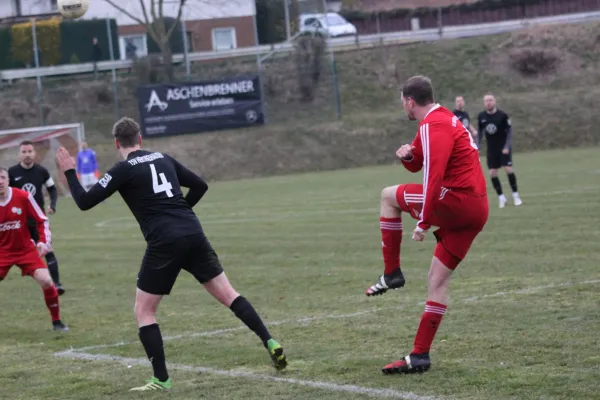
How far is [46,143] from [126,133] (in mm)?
27631

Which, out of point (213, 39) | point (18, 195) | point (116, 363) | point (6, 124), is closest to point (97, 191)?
point (116, 363)

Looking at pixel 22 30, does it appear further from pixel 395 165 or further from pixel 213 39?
pixel 395 165

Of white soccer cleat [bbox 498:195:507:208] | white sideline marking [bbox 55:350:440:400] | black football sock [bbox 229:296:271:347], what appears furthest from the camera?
white soccer cleat [bbox 498:195:507:208]

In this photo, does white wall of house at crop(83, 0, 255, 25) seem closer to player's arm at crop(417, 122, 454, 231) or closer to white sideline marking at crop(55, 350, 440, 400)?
white sideline marking at crop(55, 350, 440, 400)

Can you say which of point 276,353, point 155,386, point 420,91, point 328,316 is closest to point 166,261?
point 155,386

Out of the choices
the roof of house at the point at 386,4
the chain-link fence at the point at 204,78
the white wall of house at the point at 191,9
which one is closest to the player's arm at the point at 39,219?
the chain-link fence at the point at 204,78

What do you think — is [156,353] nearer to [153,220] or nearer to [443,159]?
[153,220]

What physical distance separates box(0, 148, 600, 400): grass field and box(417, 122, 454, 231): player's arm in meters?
1.14

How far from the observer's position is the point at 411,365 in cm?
679

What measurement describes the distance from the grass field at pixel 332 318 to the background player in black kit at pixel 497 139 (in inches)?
28.3

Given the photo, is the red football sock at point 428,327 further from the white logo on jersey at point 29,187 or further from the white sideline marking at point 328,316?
the white logo on jersey at point 29,187

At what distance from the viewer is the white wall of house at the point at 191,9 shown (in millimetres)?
46375

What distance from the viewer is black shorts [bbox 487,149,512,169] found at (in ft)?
63.0

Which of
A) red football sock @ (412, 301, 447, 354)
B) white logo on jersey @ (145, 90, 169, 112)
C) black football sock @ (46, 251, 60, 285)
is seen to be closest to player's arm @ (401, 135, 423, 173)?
red football sock @ (412, 301, 447, 354)
